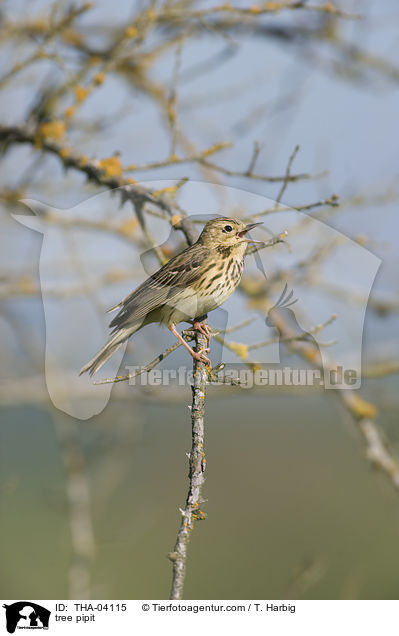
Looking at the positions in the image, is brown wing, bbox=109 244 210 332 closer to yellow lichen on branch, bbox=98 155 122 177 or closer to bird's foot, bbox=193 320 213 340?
bird's foot, bbox=193 320 213 340

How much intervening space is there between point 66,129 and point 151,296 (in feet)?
4.85

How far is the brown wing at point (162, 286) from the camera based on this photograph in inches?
69.6

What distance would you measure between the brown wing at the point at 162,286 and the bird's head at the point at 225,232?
0.16 ft

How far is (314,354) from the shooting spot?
9.27 ft

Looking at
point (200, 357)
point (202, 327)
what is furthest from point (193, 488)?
point (202, 327)

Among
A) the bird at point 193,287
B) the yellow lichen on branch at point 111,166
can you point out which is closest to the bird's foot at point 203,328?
the bird at point 193,287

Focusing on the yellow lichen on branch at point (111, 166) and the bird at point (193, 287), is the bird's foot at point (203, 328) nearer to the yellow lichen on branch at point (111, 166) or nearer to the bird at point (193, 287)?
the bird at point (193, 287)

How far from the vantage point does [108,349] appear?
1736 millimetres

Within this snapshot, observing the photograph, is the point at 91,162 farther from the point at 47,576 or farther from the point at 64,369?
the point at 47,576

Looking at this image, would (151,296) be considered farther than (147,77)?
No

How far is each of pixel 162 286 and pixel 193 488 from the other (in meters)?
0.64

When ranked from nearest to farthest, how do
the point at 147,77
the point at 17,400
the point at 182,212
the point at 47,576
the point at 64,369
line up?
the point at 182,212 < the point at 64,369 < the point at 17,400 < the point at 147,77 < the point at 47,576

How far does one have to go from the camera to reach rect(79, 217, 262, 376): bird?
1.78 metres
